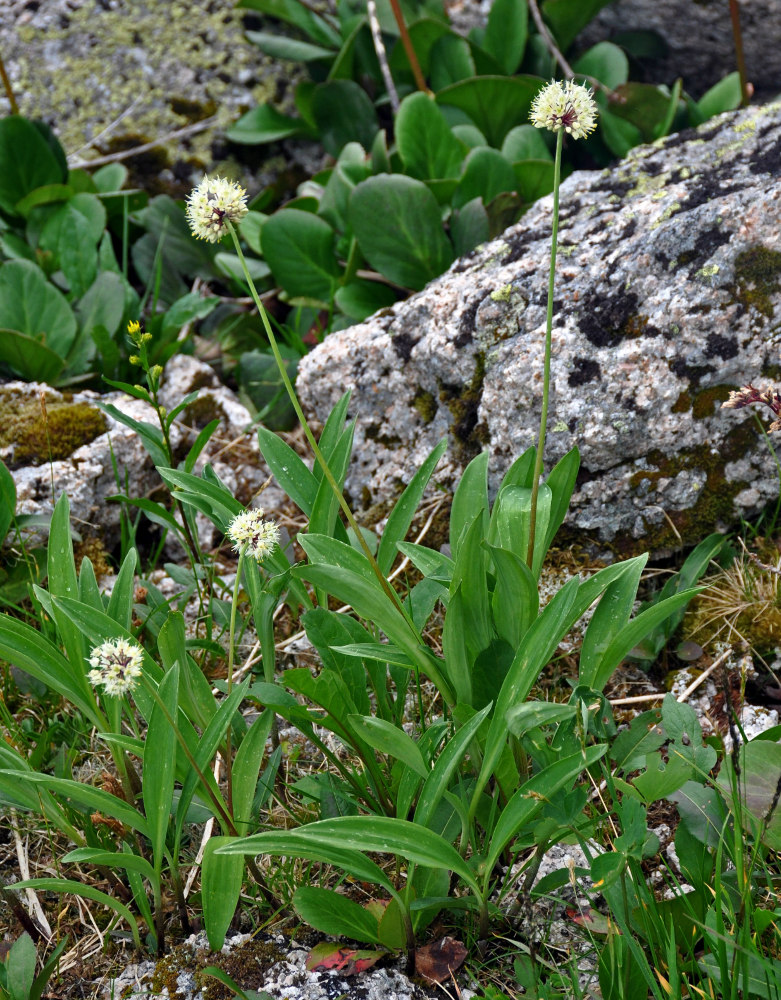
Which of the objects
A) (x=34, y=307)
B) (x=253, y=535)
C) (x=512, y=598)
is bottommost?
(x=512, y=598)

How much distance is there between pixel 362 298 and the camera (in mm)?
3131

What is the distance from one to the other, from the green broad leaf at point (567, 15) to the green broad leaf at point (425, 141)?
3.20 feet

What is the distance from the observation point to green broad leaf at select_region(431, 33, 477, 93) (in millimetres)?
3562

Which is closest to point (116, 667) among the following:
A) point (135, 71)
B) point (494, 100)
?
point (494, 100)

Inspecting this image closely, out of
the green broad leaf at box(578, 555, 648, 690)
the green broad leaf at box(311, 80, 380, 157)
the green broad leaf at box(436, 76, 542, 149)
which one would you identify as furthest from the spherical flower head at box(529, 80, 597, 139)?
the green broad leaf at box(311, 80, 380, 157)

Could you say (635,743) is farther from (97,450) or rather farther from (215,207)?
(97,450)

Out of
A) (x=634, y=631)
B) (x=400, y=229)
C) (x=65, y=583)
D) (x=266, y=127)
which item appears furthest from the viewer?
(x=266, y=127)

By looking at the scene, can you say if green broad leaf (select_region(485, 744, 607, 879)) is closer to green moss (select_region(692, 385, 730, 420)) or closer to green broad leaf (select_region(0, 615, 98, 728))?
green broad leaf (select_region(0, 615, 98, 728))

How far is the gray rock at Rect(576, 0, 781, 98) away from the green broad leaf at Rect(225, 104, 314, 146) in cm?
141

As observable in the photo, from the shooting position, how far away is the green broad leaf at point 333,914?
1516mm

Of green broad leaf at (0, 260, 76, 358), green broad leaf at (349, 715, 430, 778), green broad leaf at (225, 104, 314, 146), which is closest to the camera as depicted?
green broad leaf at (349, 715, 430, 778)

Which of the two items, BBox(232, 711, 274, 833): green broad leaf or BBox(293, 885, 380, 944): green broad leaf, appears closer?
BBox(293, 885, 380, 944): green broad leaf

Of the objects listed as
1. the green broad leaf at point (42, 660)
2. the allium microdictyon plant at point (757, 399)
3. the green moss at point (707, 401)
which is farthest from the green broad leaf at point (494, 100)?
the green broad leaf at point (42, 660)

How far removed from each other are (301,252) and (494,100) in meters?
1.01
